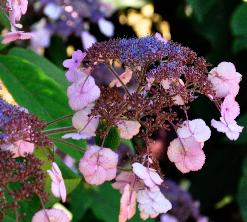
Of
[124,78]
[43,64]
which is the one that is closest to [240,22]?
[43,64]

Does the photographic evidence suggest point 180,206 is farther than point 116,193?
Yes

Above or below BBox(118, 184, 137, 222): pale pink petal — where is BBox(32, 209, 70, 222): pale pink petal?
above

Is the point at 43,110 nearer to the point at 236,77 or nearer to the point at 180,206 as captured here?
the point at 236,77

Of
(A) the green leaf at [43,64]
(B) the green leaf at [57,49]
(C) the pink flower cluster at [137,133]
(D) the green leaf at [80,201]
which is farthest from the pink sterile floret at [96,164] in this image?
(B) the green leaf at [57,49]

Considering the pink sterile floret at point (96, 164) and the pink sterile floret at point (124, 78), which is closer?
the pink sterile floret at point (96, 164)

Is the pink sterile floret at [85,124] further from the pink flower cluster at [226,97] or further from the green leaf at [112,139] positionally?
the pink flower cluster at [226,97]

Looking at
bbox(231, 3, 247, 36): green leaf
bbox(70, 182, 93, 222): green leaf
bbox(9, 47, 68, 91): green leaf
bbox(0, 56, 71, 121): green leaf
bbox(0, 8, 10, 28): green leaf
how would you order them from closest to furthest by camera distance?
bbox(0, 8, 10, 28): green leaf
bbox(0, 56, 71, 121): green leaf
bbox(9, 47, 68, 91): green leaf
bbox(70, 182, 93, 222): green leaf
bbox(231, 3, 247, 36): green leaf

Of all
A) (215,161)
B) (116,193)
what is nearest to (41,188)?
(116,193)

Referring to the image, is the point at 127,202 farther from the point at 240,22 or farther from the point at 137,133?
the point at 240,22

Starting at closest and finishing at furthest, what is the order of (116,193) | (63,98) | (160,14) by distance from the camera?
(63,98), (116,193), (160,14)

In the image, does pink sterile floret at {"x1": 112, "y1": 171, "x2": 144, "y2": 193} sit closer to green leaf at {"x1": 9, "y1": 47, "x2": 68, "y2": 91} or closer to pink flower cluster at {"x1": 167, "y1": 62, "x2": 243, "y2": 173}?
pink flower cluster at {"x1": 167, "y1": 62, "x2": 243, "y2": 173}

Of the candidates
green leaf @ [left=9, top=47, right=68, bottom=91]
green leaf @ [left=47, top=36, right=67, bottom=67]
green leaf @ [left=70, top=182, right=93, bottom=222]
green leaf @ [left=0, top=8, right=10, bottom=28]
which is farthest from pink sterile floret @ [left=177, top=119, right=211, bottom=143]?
green leaf @ [left=47, top=36, right=67, bottom=67]
